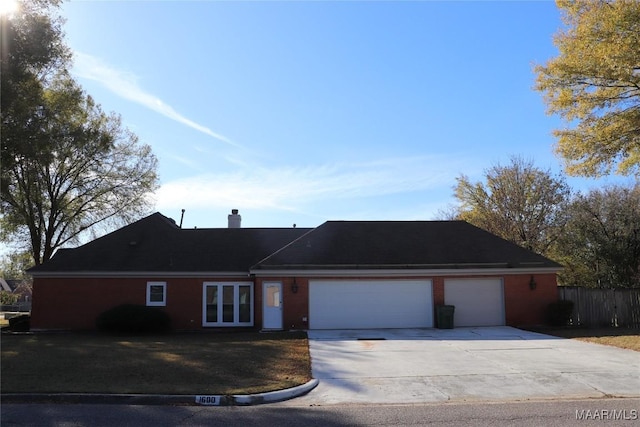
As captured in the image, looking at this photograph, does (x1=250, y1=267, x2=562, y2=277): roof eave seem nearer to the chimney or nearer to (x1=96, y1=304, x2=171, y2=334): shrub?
(x1=96, y1=304, x2=171, y2=334): shrub

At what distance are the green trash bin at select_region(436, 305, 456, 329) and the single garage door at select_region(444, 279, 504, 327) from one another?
0.76 m

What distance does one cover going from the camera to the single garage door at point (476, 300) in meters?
21.5

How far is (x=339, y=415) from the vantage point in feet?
24.9

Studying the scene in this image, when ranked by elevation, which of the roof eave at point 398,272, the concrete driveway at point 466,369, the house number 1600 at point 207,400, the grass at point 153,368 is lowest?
the concrete driveway at point 466,369

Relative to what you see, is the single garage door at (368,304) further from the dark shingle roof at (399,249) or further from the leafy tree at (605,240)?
the leafy tree at (605,240)

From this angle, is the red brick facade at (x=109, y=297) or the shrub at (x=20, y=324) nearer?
the red brick facade at (x=109, y=297)

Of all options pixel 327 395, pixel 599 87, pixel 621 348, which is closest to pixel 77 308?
pixel 327 395

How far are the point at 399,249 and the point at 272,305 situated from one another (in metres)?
6.28

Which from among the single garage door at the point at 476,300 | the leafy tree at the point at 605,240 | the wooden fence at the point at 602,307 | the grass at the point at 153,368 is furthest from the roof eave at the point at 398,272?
the leafy tree at the point at 605,240

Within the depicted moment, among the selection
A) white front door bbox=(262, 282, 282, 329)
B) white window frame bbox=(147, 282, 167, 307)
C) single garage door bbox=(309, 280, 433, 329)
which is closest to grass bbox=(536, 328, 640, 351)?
single garage door bbox=(309, 280, 433, 329)

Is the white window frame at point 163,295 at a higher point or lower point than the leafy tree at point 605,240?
lower

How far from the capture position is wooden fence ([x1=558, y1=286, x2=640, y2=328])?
21.9m

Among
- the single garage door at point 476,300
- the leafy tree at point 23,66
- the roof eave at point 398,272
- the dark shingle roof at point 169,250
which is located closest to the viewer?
the leafy tree at point 23,66

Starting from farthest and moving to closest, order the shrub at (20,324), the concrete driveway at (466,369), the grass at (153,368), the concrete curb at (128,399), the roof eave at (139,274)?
the shrub at (20,324) < the roof eave at (139,274) < the concrete driveway at (466,369) < the grass at (153,368) < the concrete curb at (128,399)
